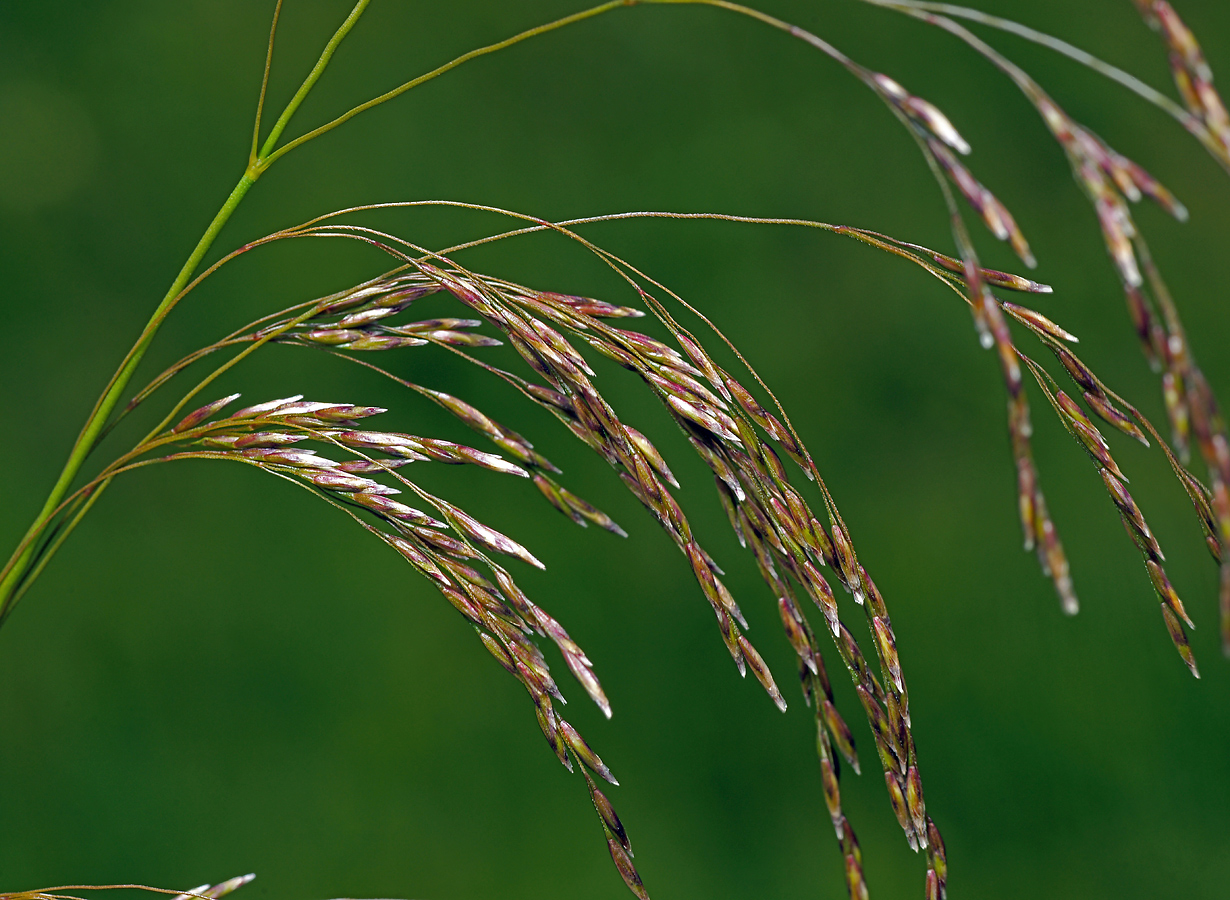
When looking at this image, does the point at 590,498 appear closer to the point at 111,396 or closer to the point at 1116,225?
the point at 111,396

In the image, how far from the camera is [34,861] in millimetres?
1340

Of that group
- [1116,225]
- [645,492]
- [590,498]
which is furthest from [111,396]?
[590,498]

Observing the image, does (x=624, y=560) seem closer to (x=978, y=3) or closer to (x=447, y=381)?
(x=447, y=381)

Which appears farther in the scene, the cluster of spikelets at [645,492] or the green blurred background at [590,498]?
the green blurred background at [590,498]

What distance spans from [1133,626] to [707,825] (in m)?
0.70

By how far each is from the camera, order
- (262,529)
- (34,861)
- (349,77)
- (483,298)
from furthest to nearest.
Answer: (349,77)
(262,529)
(34,861)
(483,298)

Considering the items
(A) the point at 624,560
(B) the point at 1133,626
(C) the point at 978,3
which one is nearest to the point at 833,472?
(A) the point at 624,560

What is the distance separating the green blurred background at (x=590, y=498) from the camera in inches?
55.2

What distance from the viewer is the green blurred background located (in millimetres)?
1402

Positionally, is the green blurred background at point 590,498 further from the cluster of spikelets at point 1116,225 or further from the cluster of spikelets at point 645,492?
the cluster of spikelets at point 1116,225

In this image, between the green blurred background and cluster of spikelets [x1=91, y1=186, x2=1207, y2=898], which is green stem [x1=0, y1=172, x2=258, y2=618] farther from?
the green blurred background

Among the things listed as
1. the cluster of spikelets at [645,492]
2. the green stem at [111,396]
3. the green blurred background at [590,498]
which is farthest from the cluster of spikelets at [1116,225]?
the green blurred background at [590,498]

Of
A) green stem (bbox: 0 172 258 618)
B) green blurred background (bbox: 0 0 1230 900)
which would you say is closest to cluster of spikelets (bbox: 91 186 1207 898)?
green stem (bbox: 0 172 258 618)

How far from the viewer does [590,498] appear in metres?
1.50
